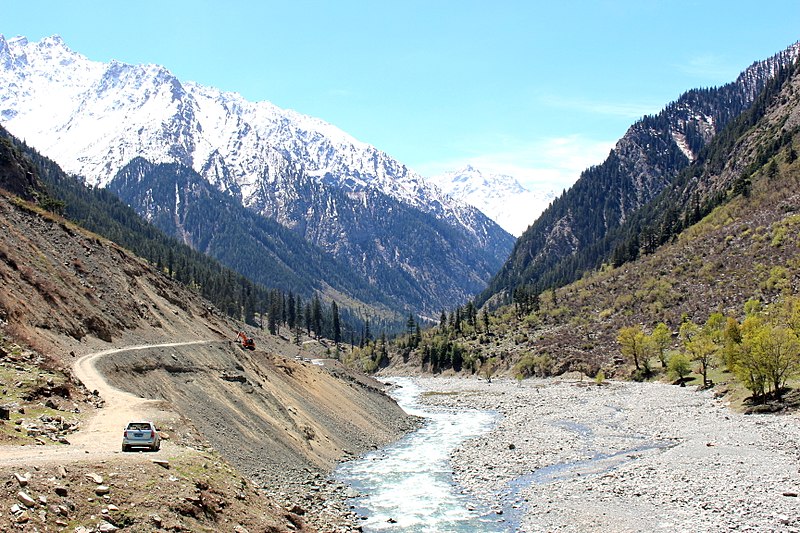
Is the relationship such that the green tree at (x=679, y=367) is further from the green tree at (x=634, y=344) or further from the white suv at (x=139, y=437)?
the white suv at (x=139, y=437)

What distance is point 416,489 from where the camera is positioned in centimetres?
4506

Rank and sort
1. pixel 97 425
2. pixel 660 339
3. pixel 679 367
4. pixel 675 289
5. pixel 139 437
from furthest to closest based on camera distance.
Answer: pixel 675 289, pixel 660 339, pixel 679 367, pixel 97 425, pixel 139 437

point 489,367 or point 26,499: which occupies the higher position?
point 26,499

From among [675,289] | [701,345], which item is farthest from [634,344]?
[675,289]

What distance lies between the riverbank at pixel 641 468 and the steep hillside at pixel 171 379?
13.1 m

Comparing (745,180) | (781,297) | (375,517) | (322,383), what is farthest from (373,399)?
(745,180)

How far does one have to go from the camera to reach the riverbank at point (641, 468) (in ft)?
116

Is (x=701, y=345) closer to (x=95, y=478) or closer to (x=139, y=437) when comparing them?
(x=139, y=437)

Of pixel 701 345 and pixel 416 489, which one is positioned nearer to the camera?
pixel 416 489

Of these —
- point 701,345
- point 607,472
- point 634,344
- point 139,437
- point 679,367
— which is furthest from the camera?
point 634,344

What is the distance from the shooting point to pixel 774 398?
6906cm

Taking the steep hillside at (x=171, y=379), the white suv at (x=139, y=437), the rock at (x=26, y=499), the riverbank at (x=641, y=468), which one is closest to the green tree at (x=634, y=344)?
the riverbank at (x=641, y=468)

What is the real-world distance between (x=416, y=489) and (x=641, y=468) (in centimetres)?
1737

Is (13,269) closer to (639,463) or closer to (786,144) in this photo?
(639,463)
